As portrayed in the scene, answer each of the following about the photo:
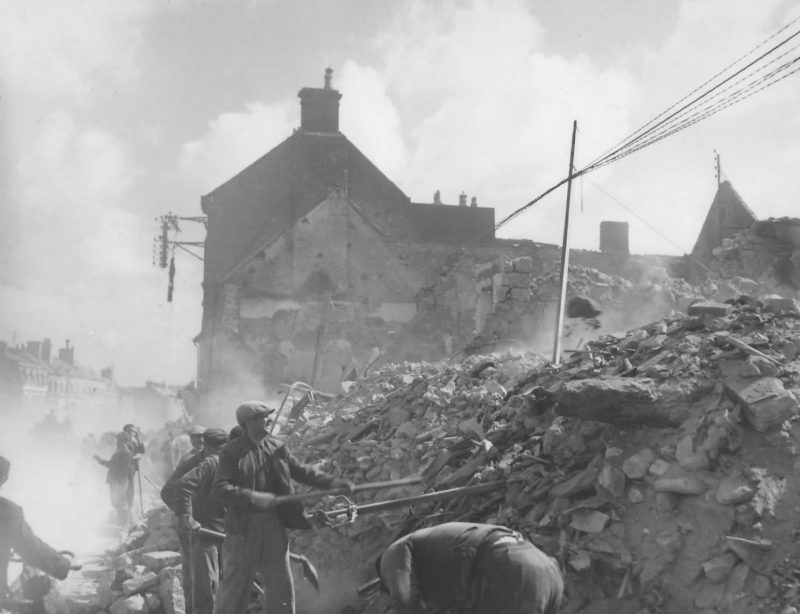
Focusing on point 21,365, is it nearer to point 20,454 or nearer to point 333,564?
point 20,454

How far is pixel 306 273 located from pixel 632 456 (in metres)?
19.6

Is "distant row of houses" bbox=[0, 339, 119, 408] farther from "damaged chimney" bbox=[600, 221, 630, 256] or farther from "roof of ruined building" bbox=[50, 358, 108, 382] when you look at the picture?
"damaged chimney" bbox=[600, 221, 630, 256]

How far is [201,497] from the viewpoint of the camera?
256 inches

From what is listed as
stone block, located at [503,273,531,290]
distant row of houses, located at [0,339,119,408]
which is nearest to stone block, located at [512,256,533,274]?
stone block, located at [503,273,531,290]

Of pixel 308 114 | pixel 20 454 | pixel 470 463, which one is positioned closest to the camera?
pixel 470 463

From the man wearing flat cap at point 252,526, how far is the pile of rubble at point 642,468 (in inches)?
51.6

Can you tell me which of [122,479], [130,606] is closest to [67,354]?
[122,479]

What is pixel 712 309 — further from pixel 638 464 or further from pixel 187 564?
pixel 187 564

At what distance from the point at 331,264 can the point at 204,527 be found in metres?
18.4

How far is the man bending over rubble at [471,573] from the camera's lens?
3.63 metres

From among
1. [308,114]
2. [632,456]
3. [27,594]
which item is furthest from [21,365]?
[632,456]

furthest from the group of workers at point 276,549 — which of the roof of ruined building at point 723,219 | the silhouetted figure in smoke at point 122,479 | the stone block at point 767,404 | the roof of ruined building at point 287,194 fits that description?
the roof of ruined building at point 723,219

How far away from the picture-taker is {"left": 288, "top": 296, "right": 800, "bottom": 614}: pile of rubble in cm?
466

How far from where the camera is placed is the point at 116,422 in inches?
2447
